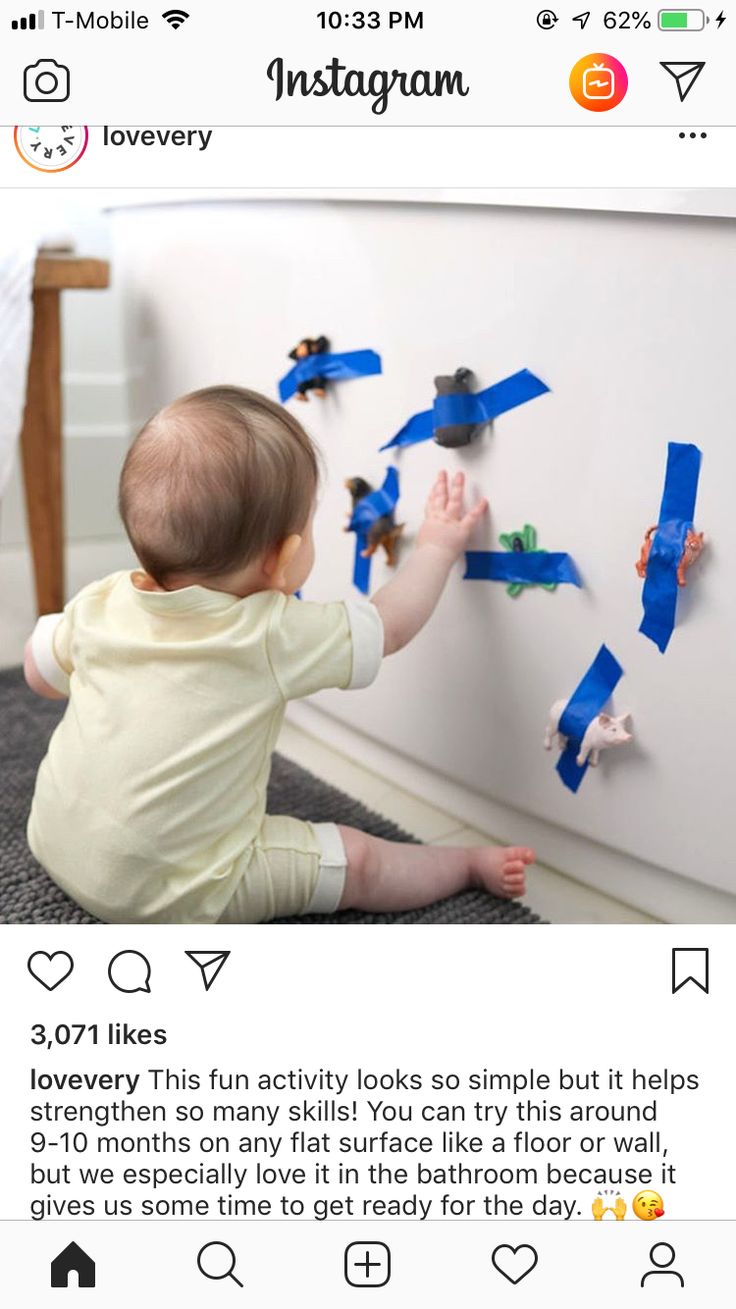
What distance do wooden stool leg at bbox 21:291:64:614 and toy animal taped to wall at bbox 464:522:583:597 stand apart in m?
0.57

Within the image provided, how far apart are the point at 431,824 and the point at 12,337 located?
1.84ft

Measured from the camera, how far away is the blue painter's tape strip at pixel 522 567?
29.2 inches

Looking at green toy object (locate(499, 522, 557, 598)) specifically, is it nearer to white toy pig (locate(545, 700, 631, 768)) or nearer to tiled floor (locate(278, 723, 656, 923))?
white toy pig (locate(545, 700, 631, 768))

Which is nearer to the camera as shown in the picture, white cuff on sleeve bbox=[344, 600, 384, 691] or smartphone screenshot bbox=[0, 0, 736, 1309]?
smartphone screenshot bbox=[0, 0, 736, 1309]

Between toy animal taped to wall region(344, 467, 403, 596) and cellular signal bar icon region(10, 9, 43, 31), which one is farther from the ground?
cellular signal bar icon region(10, 9, 43, 31)

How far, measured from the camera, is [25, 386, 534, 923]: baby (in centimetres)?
67

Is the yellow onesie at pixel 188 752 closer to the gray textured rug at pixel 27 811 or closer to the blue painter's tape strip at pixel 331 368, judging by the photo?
the gray textured rug at pixel 27 811

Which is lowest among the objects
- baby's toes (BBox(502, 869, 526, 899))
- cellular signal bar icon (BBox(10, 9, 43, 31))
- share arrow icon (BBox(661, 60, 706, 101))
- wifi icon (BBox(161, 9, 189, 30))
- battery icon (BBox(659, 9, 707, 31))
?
baby's toes (BBox(502, 869, 526, 899))
